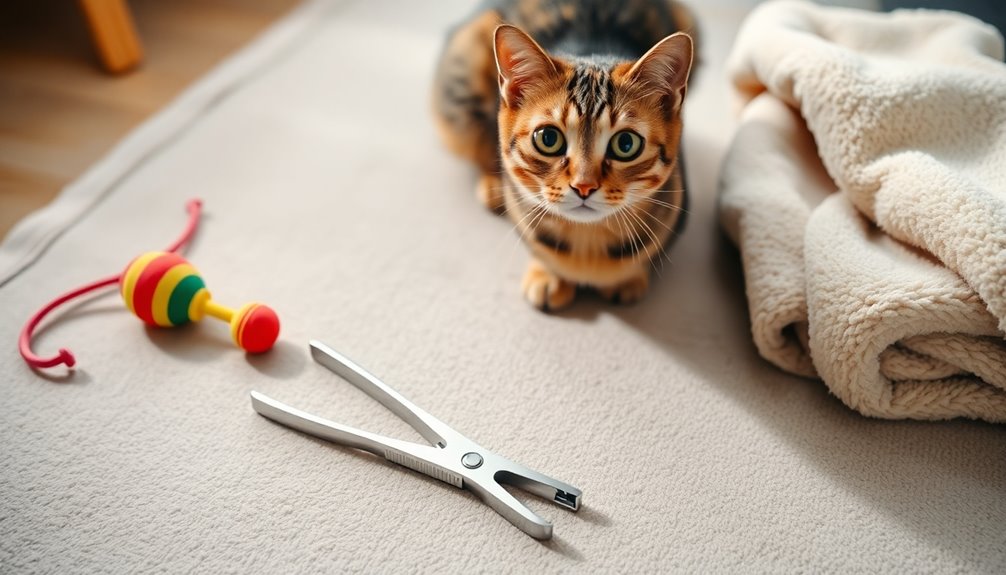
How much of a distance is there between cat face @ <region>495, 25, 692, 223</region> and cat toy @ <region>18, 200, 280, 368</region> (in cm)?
46

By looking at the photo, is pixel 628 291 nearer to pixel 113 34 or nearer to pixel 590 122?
pixel 590 122

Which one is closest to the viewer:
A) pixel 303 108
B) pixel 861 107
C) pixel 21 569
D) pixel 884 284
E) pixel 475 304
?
pixel 21 569

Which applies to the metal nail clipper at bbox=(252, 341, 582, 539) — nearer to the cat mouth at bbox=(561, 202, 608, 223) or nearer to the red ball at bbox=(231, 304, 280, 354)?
the red ball at bbox=(231, 304, 280, 354)

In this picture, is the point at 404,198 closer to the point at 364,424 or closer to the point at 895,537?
the point at 364,424

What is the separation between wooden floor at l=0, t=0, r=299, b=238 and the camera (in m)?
1.51

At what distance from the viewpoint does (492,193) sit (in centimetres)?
143

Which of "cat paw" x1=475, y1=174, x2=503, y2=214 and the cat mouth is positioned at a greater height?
the cat mouth

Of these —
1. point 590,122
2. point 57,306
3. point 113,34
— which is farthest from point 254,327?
point 113,34

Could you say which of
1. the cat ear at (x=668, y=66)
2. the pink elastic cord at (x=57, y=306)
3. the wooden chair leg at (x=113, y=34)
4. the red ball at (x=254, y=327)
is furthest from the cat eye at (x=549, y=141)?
the wooden chair leg at (x=113, y=34)

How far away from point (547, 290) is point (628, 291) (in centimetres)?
14

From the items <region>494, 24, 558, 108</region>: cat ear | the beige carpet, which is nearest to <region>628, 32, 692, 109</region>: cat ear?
<region>494, 24, 558, 108</region>: cat ear

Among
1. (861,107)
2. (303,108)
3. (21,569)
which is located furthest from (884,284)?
(303,108)

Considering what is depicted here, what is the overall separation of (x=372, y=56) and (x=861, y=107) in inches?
47.4

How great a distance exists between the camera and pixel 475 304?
125cm
